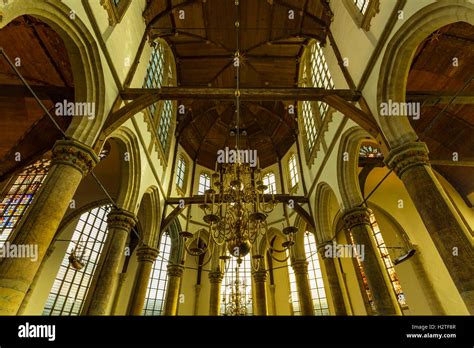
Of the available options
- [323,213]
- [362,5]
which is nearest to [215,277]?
[323,213]

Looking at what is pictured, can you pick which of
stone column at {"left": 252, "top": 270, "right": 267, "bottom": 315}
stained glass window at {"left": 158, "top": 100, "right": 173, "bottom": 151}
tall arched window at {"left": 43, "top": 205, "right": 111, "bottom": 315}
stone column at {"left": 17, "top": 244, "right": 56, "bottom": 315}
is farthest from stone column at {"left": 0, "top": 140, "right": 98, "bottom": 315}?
stone column at {"left": 252, "top": 270, "right": 267, "bottom": 315}

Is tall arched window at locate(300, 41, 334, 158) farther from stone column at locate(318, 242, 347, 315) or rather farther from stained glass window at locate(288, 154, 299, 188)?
stone column at locate(318, 242, 347, 315)

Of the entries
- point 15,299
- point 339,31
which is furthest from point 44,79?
point 339,31

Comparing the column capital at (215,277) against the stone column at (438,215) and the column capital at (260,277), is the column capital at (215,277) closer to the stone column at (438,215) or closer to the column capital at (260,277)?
the column capital at (260,277)

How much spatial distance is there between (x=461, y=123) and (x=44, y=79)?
15.0 metres

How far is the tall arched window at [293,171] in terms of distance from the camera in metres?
14.6

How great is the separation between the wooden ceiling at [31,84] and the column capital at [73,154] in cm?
223

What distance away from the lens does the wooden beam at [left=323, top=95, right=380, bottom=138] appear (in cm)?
656

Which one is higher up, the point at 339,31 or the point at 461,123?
the point at 339,31

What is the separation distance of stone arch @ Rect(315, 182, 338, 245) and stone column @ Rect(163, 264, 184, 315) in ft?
22.8

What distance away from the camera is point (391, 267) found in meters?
12.1

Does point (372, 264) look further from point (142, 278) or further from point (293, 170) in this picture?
point (293, 170)

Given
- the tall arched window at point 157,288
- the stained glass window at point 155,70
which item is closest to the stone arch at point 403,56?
the stained glass window at point 155,70
